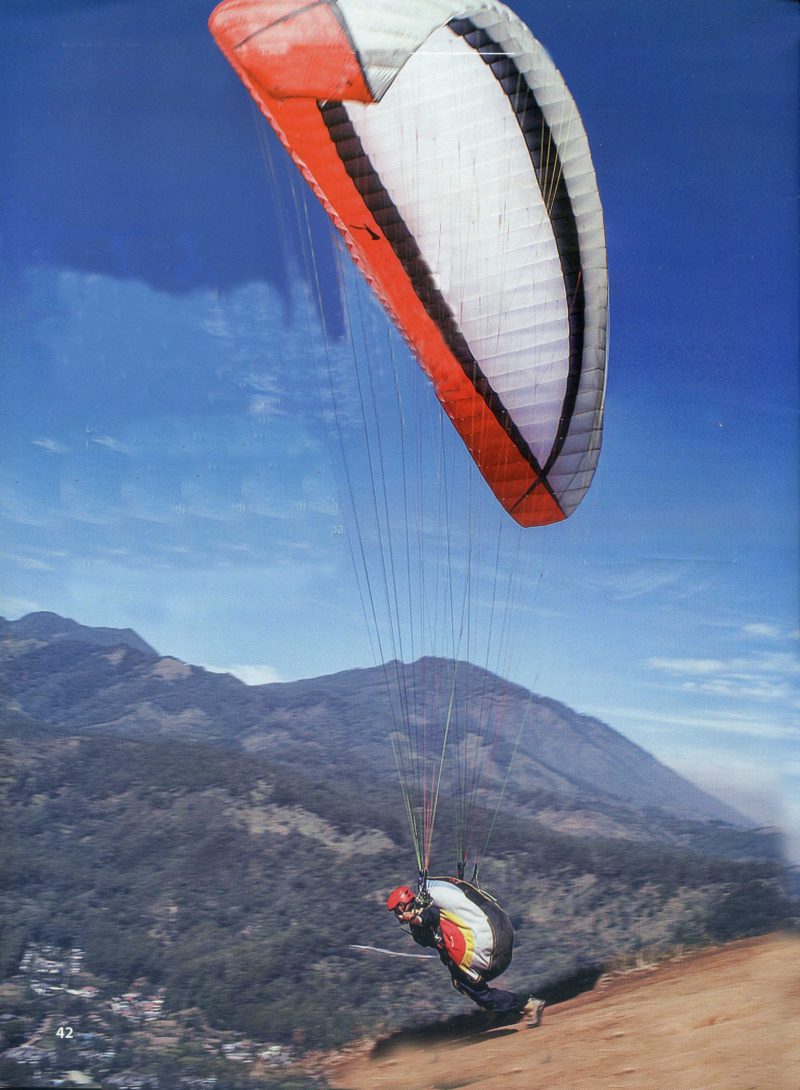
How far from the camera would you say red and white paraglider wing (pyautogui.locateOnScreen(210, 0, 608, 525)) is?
2938 mm

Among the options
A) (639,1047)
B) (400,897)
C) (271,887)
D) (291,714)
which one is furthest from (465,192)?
(291,714)

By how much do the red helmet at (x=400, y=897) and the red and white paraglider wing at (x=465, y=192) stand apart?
5.82 ft

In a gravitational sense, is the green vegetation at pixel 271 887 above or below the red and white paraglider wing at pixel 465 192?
below

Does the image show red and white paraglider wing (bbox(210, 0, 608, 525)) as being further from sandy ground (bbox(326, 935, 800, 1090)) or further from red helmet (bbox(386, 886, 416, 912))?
sandy ground (bbox(326, 935, 800, 1090))

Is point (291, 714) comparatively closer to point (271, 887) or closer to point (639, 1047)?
point (271, 887)

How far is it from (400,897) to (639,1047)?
5.69ft

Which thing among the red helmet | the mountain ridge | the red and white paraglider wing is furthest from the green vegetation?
the red and white paraglider wing

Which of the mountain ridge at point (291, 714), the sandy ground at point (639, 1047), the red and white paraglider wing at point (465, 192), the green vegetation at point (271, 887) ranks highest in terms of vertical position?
the red and white paraglider wing at point (465, 192)

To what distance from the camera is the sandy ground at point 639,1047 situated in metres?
4.25

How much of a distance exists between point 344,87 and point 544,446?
5.23 ft

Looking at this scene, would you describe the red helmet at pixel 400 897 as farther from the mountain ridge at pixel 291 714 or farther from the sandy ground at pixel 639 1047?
the mountain ridge at pixel 291 714

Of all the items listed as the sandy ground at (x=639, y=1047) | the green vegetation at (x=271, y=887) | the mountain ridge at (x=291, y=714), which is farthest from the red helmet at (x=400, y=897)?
the mountain ridge at (x=291, y=714)

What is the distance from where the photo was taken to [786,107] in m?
5.62

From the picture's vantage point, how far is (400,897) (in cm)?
373
